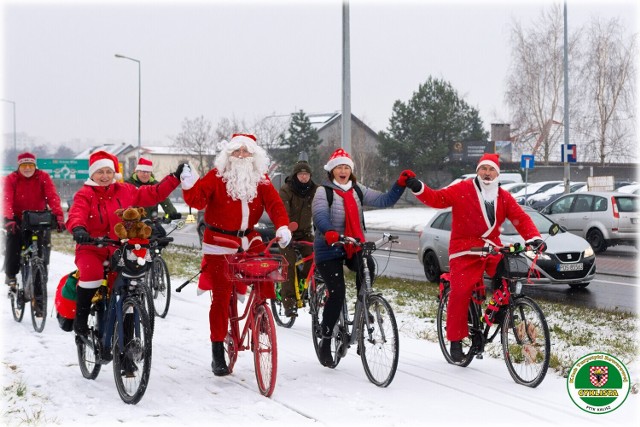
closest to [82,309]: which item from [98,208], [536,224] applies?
[98,208]

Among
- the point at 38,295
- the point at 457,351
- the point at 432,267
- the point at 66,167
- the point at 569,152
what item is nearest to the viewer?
the point at 457,351

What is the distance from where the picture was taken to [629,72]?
4991 cm

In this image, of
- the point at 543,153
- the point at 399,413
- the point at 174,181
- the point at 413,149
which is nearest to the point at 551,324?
the point at 399,413

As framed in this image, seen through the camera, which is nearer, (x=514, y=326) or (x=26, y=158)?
(x=514, y=326)

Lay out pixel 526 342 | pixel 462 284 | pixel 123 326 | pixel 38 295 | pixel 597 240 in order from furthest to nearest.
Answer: pixel 597 240 < pixel 38 295 < pixel 462 284 < pixel 526 342 < pixel 123 326

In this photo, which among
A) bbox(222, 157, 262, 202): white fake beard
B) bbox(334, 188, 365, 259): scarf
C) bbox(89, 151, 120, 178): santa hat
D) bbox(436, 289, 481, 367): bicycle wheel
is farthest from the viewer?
bbox(334, 188, 365, 259): scarf

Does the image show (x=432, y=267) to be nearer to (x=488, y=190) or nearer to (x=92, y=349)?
(x=488, y=190)

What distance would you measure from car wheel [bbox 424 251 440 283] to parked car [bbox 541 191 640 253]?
727cm

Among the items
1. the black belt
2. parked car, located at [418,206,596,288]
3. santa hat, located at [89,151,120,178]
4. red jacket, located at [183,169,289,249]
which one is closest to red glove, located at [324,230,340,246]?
red jacket, located at [183,169,289,249]

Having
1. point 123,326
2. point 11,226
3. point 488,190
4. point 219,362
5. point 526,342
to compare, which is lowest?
point 219,362

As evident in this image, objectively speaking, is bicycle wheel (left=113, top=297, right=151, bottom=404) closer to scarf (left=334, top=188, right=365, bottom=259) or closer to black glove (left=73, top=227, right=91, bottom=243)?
black glove (left=73, top=227, right=91, bottom=243)

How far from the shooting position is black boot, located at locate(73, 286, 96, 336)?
674 centimetres

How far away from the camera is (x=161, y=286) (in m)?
10.8

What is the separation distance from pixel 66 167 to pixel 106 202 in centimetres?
3833
